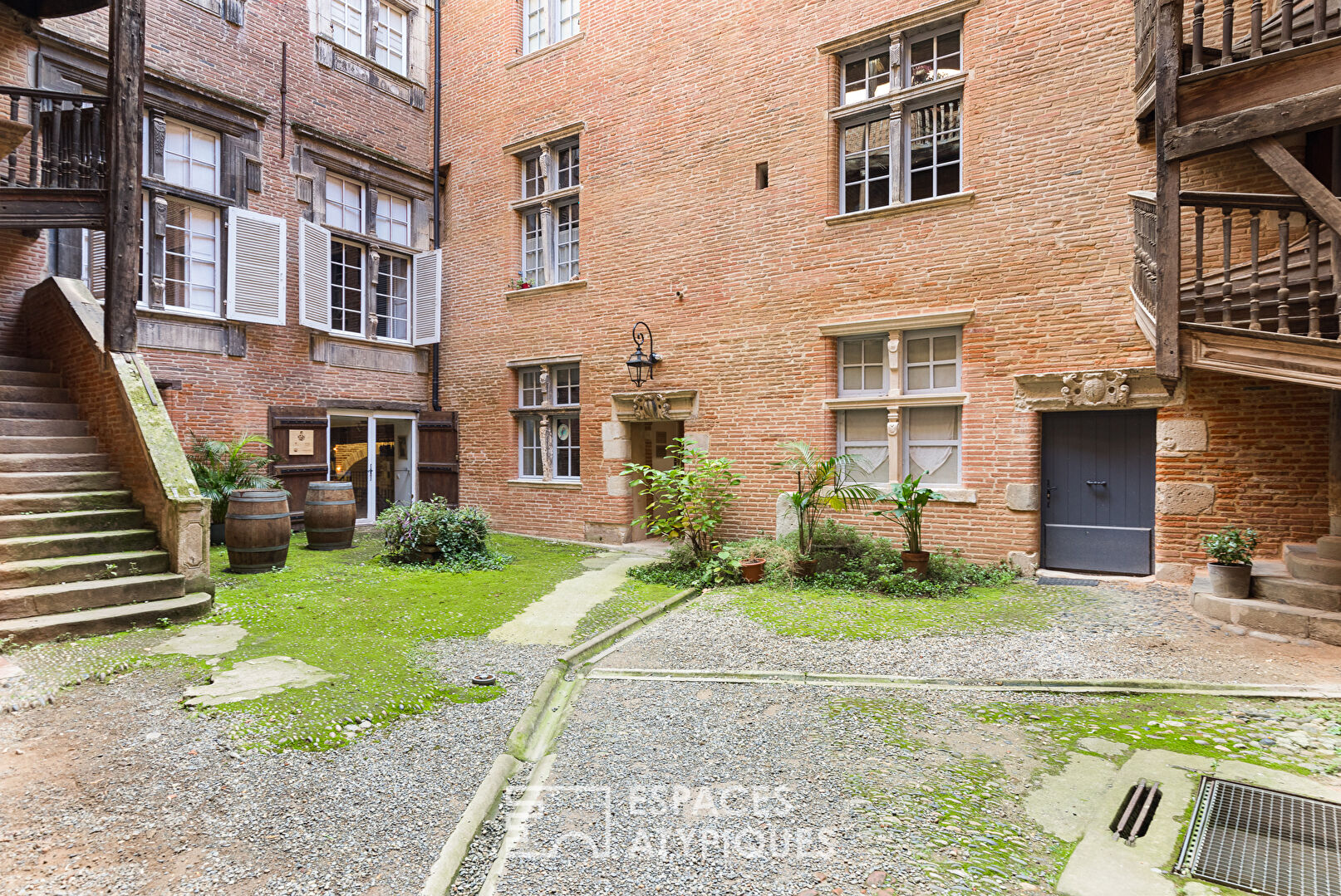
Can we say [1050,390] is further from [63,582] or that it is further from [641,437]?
[63,582]

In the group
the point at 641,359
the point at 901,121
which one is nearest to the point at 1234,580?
the point at 901,121

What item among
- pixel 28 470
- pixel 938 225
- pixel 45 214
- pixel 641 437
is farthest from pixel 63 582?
pixel 938 225

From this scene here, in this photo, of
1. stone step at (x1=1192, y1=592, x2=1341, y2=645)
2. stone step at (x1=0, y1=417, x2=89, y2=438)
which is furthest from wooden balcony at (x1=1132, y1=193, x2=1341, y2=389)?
stone step at (x1=0, y1=417, x2=89, y2=438)

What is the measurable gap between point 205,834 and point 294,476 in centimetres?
871

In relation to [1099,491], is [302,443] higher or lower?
higher

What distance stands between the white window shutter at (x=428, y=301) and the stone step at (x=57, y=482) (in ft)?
20.8

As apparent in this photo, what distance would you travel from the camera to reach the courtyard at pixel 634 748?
238cm

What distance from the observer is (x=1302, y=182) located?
14.7 feet

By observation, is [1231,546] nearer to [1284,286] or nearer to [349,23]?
[1284,286]

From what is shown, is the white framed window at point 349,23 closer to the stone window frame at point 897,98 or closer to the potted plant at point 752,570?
the stone window frame at point 897,98

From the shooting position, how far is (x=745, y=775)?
3.01 metres

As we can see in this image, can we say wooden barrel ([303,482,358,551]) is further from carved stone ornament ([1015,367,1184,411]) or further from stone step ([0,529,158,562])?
carved stone ornament ([1015,367,1184,411])

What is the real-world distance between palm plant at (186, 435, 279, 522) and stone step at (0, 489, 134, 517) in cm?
219

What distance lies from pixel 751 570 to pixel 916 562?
1.75 m
